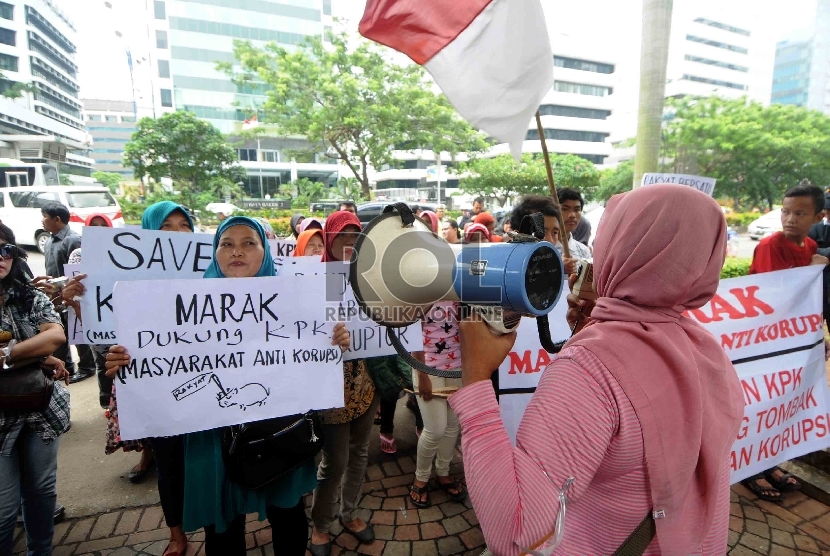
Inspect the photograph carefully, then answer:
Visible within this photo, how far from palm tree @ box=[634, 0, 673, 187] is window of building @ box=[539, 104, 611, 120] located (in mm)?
51174

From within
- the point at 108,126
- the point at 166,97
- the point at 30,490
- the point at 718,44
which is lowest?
the point at 30,490

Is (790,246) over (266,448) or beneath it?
over

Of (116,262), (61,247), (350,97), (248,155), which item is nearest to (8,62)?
(248,155)

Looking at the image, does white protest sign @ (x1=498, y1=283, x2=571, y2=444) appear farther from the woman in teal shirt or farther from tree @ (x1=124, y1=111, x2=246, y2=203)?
tree @ (x1=124, y1=111, x2=246, y2=203)

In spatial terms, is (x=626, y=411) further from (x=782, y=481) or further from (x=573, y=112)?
(x=573, y=112)

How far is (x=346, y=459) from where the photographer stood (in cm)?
225

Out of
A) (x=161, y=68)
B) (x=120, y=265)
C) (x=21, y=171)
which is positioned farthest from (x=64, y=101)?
(x=120, y=265)

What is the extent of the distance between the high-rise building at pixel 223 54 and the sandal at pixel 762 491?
45072 mm

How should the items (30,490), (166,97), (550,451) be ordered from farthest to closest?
(166,97) → (30,490) → (550,451)

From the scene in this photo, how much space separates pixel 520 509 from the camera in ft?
2.80

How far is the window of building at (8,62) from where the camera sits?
4038 cm

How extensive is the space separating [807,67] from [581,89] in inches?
872

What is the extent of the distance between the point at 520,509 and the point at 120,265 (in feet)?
8.06

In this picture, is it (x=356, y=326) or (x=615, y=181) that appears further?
(x=615, y=181)
